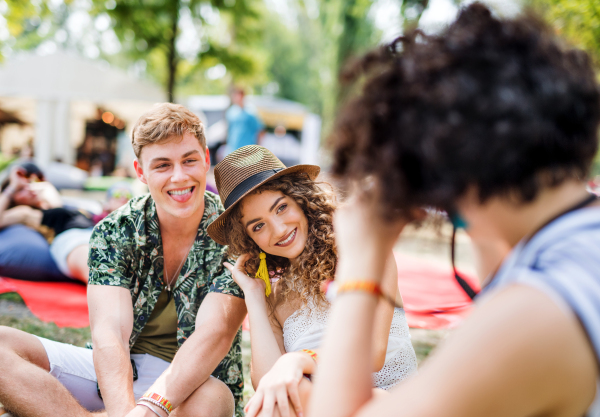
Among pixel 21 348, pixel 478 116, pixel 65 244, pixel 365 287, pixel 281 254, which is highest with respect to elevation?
pixel 478 116

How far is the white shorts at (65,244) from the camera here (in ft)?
15.9

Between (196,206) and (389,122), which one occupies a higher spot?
(389,122)

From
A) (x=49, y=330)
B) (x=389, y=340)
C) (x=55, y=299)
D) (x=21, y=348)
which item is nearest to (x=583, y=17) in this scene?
(x=389, y=340)

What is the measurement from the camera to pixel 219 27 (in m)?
19.7

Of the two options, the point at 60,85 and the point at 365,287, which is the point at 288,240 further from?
the point at 60,85

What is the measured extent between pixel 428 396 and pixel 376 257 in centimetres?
36

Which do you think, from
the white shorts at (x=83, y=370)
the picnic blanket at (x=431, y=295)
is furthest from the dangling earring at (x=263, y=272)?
the picnic blanket at (x=431, y=295)

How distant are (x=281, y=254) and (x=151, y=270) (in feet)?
2.37

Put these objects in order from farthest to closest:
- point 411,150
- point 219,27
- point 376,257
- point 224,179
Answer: point 219,27
point 224,179
point 376,257
point 411,150

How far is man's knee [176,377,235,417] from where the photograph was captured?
2.11m

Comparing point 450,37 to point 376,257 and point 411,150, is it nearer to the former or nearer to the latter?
point 411,150

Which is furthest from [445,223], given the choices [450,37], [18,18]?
[18,18]

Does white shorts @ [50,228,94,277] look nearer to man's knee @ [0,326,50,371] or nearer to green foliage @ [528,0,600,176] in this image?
man's knee @ [0,326,50,371]

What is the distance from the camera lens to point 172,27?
1269 centimetres
